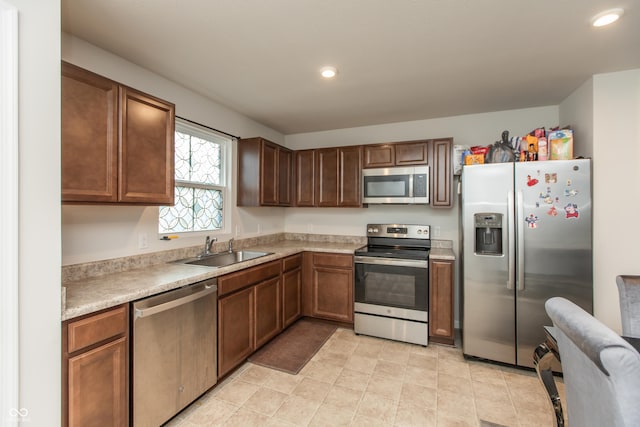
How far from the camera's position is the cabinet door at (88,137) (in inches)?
57.7

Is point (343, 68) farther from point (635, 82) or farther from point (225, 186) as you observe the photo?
point (635, 82)

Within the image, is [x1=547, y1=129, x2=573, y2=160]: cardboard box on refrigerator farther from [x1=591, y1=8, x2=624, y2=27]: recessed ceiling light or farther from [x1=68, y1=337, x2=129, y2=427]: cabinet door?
[x1=68, y1=337, x2=129, y2=427]: cabinet door

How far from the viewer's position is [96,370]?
1394 mm

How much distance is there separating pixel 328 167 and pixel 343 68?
1447 millimetres

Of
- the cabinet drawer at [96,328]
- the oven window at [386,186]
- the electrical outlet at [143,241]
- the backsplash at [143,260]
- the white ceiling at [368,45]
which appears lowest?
the cabinet drawer at [96,328]

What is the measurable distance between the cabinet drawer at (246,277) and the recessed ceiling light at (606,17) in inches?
110

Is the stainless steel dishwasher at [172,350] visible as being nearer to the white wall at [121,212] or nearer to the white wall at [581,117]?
the white wall at [121,212]

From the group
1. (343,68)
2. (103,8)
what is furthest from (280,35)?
(103,8)

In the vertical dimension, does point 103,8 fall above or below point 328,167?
above

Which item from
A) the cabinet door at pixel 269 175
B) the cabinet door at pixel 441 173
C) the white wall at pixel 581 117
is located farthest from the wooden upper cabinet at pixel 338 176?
the white wall at pixel 581 117

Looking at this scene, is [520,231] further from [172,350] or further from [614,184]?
[172,350]

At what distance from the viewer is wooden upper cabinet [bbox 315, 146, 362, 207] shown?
3.41 m

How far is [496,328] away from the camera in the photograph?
2.49 meters
